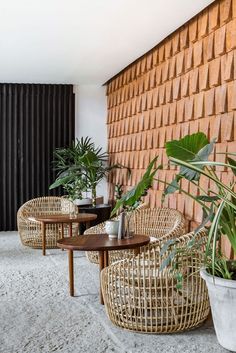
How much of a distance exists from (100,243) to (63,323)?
2.22ft

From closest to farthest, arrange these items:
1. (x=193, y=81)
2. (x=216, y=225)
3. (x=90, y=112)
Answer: (x=216, y=225) < (x=193, y=81) < (x=90, y=112)

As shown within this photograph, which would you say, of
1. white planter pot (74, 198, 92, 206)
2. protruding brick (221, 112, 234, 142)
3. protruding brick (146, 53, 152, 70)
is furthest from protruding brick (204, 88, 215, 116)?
white planter pot (74, 198, 92, 206)

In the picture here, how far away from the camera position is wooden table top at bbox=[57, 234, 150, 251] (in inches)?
147

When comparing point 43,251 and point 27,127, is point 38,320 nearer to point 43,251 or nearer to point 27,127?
point 43,251

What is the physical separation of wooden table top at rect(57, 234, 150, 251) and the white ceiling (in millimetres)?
1907

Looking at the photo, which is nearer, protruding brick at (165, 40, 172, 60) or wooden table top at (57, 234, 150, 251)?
wooden table top at (57, 234, 150, 251)

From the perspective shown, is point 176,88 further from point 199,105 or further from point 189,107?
point 199,105

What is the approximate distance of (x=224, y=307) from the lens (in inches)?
114

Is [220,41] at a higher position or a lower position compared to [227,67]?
higher

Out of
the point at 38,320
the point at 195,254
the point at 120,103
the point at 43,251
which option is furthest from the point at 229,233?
the point at 120,103

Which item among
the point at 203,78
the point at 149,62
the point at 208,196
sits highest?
the point at 149,62

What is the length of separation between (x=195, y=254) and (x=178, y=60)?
243 centimetres

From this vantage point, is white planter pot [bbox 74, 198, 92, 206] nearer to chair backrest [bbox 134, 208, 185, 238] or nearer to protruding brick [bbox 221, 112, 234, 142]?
chair backrest [bbox 134, 208, 185, 238]

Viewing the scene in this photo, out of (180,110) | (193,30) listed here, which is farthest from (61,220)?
(193,30)
